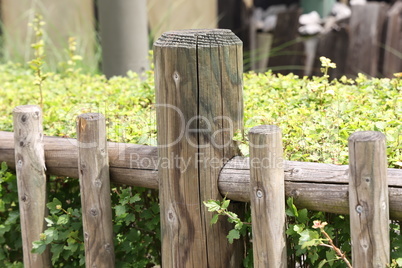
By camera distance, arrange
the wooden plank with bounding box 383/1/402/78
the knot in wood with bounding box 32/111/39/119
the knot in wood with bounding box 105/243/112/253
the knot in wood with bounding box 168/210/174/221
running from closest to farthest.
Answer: the knot in wood with bounding box 168/210/174/221 < the knot in wood with bounding box 105/243/112/253 < the knot in wood with bounding box 32/111/39/119 < the wooden plank with bounding box 383/1/402/78

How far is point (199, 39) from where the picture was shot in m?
2.52

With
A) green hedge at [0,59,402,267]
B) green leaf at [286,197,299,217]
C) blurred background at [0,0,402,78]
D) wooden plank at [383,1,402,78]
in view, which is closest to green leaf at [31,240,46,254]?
green hedge at [0,59,402,267]

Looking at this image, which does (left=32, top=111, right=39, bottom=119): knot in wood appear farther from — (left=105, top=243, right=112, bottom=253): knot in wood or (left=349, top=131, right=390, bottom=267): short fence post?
(left=349, top=131, right=390, bottom=267): short fence post

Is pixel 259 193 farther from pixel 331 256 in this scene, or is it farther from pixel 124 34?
pixel 124 34

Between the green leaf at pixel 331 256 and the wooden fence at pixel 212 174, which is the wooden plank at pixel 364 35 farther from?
the green leaf at pixel 331 256

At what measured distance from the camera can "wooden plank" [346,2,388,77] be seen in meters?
7.00

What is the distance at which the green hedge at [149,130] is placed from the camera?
275cm

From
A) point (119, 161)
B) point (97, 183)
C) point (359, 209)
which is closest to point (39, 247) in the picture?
point (97, 183)

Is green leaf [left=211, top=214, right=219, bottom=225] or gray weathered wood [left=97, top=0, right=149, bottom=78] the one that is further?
gray weathered wood [left=97, top=0, right=149, bottom=78]

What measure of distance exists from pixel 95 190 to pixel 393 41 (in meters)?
5.08

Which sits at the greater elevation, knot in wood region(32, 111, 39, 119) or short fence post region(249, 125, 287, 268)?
knot in wood region(32, 111, 39, 119)

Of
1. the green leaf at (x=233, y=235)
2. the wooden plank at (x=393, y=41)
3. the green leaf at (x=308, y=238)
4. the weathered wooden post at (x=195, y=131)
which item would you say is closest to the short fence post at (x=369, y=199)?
the green leaf at (x=308, y=238)

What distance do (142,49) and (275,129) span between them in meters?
2.90

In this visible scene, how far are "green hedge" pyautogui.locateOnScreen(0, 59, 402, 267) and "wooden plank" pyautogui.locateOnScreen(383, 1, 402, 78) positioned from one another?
3471 mm
